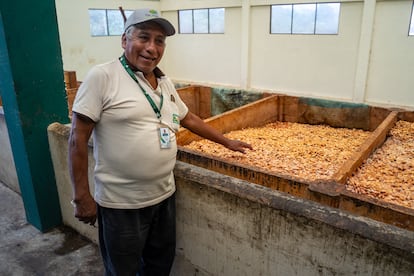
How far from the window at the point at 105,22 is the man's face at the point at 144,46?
7.78 meters

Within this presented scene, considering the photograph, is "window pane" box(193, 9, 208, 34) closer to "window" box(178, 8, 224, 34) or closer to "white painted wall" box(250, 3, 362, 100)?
"window" box(178, 8, 224, 34)

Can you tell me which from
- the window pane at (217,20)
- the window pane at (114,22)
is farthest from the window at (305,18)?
the window pane at (114,22)

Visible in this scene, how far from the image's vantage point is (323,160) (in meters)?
2.75

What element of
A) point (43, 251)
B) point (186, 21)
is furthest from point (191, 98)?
point (186, 21)

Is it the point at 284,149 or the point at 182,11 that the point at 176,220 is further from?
the point at 182,11

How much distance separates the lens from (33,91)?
7.12 ft

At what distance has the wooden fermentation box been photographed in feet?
5.34

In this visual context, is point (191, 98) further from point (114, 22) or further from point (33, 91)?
point (114, 22)

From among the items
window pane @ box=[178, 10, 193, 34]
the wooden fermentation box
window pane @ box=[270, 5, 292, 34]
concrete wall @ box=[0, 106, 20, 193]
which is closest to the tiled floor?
Result: concrete wall @ box=[0, 106, 20, 193]

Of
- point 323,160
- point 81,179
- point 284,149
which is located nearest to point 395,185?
point 323,160

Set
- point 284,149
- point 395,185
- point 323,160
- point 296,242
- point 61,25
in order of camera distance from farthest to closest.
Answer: point 61,25 → point 284,149 → point 323,160 → point 395,185 → point 296,242

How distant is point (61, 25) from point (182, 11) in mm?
3179

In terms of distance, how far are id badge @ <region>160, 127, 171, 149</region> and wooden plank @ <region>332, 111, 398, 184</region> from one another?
1008 mm

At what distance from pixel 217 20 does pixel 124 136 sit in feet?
25.7
